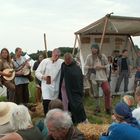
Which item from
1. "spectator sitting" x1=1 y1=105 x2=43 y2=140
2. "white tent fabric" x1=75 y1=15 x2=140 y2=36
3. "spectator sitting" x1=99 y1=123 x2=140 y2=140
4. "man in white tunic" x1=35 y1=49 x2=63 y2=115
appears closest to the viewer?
"spectator sitting" x1=99 y1=123 x2=140 y2=140

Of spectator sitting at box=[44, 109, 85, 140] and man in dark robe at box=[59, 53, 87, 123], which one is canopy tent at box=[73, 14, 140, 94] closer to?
man in dark robe at box=[59, 53, 87, 123]

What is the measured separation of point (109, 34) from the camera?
631 inches

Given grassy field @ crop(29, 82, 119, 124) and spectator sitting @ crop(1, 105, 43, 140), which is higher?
spectator sitting @ crop(1, 105, 43, 140)

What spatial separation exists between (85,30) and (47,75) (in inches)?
211

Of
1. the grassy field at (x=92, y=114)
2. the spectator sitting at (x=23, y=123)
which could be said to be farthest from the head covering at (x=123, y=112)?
the grassy field at (x=92, y=114)

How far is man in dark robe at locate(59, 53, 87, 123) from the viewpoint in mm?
9398

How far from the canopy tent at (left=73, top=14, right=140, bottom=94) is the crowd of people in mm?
1130

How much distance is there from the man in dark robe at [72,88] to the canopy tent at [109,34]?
3.97m

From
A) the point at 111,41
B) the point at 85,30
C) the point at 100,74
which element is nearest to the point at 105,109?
the point at 100,74

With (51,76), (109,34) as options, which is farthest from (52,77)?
(109,34)

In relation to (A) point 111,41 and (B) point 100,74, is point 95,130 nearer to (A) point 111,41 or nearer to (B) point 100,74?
(B) point 100,74

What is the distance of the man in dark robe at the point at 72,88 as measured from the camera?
30.8ft

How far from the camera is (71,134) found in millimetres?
4988

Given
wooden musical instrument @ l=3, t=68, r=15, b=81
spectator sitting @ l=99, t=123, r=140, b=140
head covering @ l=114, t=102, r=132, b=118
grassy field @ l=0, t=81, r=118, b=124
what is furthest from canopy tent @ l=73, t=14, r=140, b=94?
spectator sitting @ l=99, t=123, r=140, b=140
